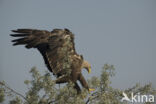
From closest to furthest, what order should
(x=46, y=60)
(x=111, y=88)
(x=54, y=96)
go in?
(x=54, y=96)
(x=111, y=88)
(x=46, y=60)

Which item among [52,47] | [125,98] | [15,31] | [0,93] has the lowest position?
[125,98]

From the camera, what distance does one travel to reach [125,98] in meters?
7.62

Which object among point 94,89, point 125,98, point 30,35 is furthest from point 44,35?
point 125,98

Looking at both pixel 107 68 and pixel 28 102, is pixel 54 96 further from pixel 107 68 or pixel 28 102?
pixel 107 68

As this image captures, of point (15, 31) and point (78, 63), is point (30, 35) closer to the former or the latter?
point (15, 31)

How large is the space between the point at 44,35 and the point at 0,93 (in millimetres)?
3326

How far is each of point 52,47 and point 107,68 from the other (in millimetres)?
2596

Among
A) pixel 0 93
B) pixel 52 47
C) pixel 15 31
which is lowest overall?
pixel 0 93

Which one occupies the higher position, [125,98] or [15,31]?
[15,31]

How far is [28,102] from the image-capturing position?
22.2 feet

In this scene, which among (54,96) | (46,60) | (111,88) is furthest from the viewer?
(46,60)

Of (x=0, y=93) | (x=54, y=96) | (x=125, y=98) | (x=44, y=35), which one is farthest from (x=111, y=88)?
(x=44, y=35)

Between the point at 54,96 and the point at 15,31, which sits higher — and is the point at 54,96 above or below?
below

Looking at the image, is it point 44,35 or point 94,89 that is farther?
point 44,35
